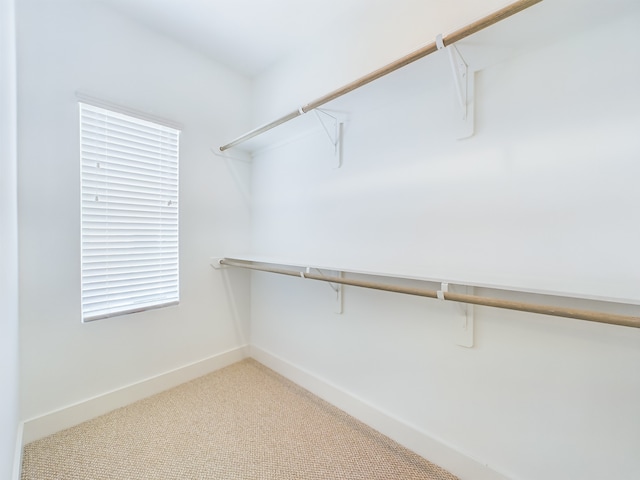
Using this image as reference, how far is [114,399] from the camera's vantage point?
1.74 meters

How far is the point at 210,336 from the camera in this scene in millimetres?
2236

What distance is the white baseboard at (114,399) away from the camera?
148cm

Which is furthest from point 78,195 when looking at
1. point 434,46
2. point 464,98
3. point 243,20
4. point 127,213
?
point 464,98

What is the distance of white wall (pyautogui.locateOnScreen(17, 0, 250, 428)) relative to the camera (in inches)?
57.0

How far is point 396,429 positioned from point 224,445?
96 centimetres

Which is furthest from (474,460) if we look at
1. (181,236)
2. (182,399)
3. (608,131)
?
(181,236)

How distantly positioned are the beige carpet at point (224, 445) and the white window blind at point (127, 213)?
684 mm

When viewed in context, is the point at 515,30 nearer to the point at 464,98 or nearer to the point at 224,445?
the point at 464,98

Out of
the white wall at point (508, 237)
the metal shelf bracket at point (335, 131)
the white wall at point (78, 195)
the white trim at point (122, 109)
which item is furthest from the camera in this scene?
the metal shelf bracket at point (335, 131)

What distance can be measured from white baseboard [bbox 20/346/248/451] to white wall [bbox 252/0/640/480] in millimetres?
1099

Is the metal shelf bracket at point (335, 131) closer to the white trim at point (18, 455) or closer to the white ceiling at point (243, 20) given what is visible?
the white ceiling at point (243, 20)

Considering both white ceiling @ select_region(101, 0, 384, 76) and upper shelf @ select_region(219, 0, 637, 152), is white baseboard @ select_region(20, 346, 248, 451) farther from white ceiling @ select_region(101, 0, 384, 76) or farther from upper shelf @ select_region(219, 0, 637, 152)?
white ceiling @ select_region(101, 0, 384, 76)

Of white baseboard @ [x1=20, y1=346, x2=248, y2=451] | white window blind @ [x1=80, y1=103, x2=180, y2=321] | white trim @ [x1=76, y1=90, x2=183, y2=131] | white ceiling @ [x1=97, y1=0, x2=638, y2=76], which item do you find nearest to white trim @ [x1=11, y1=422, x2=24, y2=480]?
white baseboard @ [x1=20, y1=346, x2=248, y2=451]

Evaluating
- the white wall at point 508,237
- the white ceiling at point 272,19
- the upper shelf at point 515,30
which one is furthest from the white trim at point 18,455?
the white ceiling at point 272,19
